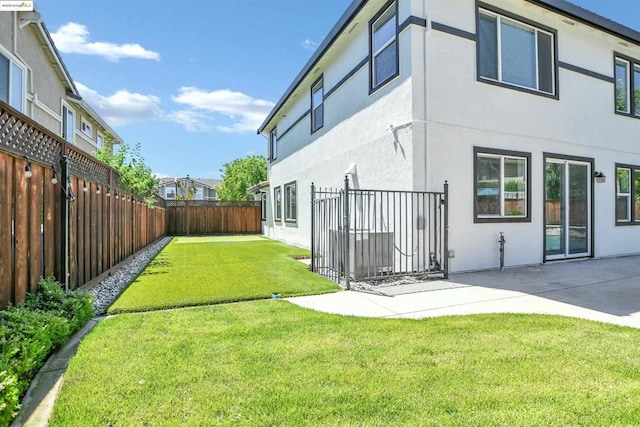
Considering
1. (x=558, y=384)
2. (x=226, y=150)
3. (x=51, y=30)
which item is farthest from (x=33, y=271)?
(x=226, y=150)

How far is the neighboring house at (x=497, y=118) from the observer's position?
6.79 meters

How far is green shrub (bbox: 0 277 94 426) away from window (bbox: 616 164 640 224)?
1197cm

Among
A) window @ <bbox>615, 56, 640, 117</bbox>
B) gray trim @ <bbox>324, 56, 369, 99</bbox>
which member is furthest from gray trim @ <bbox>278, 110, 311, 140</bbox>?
window @ <bbox>615, 56, 640, 117</bbox>

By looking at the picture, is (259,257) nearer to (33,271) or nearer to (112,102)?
(33,271)

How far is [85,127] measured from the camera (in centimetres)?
1516

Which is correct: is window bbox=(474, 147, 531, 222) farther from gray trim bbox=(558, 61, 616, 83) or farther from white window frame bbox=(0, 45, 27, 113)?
white window frame bbox=(0, 45, 27, 113)

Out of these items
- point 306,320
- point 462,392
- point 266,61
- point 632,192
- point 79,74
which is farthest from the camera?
point 266,61

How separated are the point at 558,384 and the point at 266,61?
51.1 ft

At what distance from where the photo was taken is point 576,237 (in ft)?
28.4

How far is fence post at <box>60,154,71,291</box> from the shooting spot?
14.3ft

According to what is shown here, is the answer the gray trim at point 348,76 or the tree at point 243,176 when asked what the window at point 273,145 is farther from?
the tree at point 243,176

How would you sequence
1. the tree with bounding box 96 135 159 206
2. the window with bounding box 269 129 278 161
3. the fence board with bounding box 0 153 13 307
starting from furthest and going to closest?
the window with bounding box 269 129 278 161
the tree with bounding box 96 135 159 206
the fence board with bounding box 0 153 13 307

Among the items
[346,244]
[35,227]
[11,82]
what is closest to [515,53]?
[346,244]

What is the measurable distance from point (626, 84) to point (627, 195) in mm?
3030
